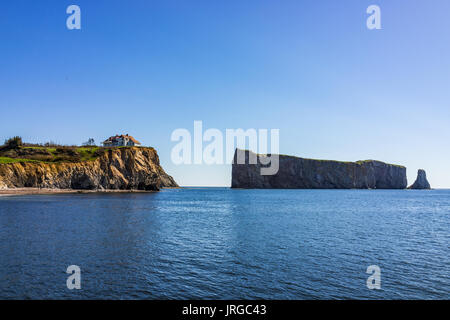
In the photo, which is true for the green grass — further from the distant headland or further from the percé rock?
the percé rock

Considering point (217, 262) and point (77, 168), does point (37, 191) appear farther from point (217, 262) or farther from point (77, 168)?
point (217, 262)

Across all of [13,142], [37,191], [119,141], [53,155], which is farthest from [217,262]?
[119,141]

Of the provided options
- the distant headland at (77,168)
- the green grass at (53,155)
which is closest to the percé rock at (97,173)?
the distant headland at (77,168)

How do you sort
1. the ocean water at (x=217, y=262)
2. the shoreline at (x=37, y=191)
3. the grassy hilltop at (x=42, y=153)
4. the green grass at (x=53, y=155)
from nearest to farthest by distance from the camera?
the ocean water at (x=217, y=262)
the shoreline at (x=37, y=191)
the green grass at (x=53, y=155)
the grassy hilltop at (x=42, y=153)

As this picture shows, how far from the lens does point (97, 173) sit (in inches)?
4820

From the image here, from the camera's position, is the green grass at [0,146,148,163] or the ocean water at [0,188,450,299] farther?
the green grass at [0,146,148,163]

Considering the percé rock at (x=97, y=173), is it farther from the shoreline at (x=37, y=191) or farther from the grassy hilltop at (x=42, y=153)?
the grassy hilltop at (x=42, y=153)

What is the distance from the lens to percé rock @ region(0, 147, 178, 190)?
102438mm

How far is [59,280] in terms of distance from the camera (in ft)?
53.8

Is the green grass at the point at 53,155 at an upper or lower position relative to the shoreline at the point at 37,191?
upper

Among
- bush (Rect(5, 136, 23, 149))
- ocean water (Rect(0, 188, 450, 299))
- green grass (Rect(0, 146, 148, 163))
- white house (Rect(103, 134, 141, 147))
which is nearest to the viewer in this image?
ocean water (Rect(0, 188, 450, 299))

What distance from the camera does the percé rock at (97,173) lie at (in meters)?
102

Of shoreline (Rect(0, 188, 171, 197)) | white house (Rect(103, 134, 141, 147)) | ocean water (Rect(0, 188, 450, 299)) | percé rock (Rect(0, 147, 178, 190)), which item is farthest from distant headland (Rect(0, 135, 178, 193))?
ocean water (Rect(0, 188, 450, 299))
